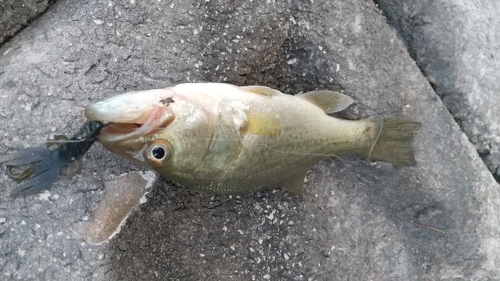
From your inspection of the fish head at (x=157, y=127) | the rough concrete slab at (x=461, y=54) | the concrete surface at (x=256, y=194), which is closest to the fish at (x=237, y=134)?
the fish head at (x=157, y=127)

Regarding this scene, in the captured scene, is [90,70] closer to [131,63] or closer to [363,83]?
[131,63]

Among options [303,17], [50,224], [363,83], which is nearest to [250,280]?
[50,224]

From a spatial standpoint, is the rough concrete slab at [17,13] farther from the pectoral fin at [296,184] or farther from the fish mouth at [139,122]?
the pectoral fin at [296,184]

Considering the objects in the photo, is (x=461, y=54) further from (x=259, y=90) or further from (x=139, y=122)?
(x=139, y=122)

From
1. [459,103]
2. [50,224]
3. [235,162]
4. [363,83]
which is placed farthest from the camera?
[459,103]

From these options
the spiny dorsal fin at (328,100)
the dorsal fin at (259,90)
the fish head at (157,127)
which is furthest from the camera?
the spiny dorsal fin at (328,100)
